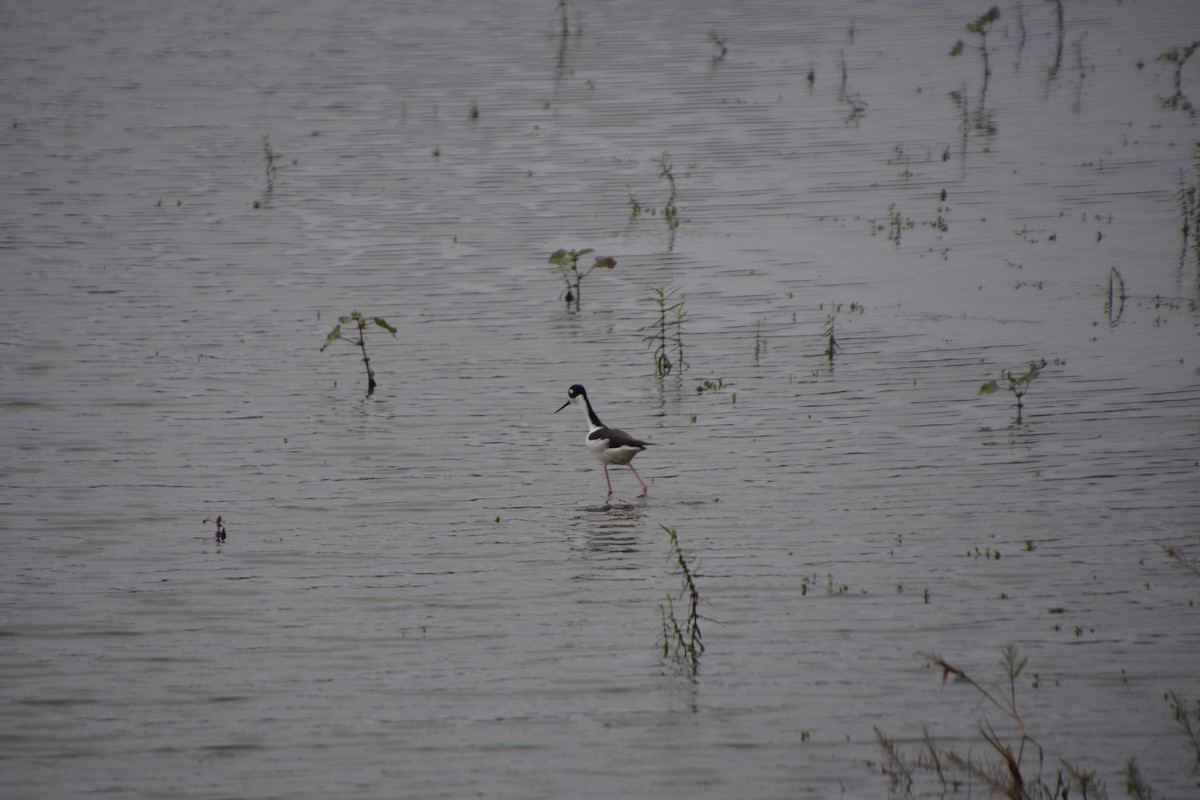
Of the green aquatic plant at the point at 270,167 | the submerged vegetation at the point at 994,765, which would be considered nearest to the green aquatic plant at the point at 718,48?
the green aquatic plant at the point at 270,167

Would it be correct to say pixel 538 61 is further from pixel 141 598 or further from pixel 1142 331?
pixel 141 598

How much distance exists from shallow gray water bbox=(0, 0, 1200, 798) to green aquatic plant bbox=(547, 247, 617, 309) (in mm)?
381

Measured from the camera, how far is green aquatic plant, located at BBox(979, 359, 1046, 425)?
15.3 meters

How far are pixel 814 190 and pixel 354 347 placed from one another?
10.8 metres

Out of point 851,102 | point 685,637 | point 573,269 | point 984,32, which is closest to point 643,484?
point 685,637

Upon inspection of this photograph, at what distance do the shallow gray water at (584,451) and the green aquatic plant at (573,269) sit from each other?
0.38 metres

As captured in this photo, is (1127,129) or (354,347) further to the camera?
(1127,129)

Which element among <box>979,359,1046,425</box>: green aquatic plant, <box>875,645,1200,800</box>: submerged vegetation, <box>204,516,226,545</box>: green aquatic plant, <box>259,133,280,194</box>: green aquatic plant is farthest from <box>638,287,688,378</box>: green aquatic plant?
<box>259,133,280,194</box>: green aquatic plant

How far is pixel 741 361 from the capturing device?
60.0ft

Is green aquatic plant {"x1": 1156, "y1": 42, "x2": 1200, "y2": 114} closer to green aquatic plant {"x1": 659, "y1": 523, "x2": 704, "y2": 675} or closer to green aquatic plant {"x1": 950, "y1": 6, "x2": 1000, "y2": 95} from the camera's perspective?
green aquatic plant {"x1": 950, "y1": 6, "x2": 1000, "y2": 95}

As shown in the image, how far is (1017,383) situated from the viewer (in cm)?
1566

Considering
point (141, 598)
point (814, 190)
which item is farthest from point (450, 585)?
point (814, 190)

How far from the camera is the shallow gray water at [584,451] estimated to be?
31.3 feet

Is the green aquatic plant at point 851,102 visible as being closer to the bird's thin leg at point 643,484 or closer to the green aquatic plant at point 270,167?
the green aquatic plant at point 270,167
